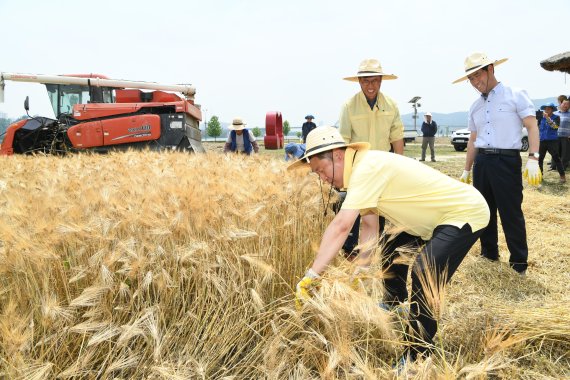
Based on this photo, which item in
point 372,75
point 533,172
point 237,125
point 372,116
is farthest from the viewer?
point 237,125

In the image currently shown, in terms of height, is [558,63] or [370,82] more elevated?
[558,63]

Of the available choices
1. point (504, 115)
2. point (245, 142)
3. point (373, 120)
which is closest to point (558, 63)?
point (245, 142)

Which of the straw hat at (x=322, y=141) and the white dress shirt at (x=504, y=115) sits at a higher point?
the white dress shirt at (x=504, y=115)

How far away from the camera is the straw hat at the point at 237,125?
7.91 metres

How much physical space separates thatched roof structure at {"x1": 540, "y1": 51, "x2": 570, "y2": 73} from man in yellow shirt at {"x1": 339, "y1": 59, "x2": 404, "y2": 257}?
1081 centimetres

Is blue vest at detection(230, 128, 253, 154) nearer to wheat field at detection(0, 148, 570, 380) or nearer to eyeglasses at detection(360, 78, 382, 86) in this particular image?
eyeglasses at detection(360, 78, 382, 86)

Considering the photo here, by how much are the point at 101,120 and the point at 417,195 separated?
28.8 ft

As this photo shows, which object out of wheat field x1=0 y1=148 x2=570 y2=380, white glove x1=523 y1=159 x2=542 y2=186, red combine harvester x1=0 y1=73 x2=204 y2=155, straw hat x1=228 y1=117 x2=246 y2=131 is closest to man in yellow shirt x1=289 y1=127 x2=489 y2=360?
wheat field x1=0 y1=148 x2=570 y2=380

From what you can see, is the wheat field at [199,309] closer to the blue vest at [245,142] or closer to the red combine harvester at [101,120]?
the blue vest at [245,142]

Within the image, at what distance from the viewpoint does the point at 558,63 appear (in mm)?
12469

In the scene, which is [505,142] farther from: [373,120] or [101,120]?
[101,120]

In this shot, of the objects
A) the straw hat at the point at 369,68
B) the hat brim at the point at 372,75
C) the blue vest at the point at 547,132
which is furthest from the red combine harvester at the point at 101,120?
the blue vest at the point at 547,132

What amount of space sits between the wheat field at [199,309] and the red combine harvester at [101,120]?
280 inches

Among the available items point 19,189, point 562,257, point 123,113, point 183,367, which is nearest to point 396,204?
point 183,367
